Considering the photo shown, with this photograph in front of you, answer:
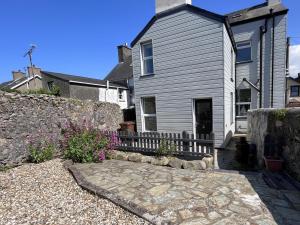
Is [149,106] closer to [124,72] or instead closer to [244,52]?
[244,52]

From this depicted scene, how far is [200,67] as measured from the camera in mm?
7855

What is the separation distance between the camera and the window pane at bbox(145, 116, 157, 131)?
9523 millimetres

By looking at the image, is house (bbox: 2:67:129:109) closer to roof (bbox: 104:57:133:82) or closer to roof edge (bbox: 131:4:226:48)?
roof (bbox: 104:57:133:82)

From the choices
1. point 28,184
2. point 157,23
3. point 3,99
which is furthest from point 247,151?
point 3,99

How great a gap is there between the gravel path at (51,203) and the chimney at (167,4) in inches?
307

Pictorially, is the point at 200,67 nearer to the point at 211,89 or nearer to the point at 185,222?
the point at 211,89

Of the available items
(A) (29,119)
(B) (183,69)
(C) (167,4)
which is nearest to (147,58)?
(B) (183,69)

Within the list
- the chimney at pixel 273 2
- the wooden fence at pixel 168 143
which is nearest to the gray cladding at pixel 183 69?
the wooden fence at pixel 168 143

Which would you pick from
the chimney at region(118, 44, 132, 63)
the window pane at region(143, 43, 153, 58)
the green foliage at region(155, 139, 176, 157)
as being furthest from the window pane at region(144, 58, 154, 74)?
the chimney at region(118, 44, 132, 63)

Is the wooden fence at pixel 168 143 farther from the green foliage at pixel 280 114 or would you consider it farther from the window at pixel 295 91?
the window at pixel 295 91

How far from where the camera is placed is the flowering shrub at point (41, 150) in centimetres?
581

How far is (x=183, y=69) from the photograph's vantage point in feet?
27.1

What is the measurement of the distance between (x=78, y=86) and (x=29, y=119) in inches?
440

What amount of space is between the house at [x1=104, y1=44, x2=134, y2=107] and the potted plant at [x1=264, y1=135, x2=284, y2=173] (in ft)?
55.1
